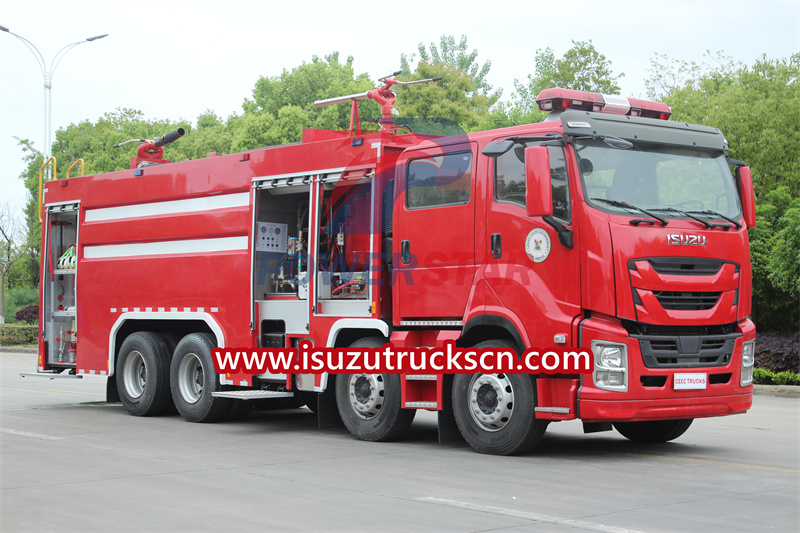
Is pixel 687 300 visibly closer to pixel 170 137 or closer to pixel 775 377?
pixel 170 137

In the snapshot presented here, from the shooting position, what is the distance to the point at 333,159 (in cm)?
1110

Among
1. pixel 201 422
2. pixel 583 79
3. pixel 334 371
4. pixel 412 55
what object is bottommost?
pixel 201 422

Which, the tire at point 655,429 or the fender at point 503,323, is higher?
the fender at point 503,323

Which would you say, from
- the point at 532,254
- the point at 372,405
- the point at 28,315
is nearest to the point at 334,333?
the point at 372,405

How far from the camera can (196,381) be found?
13.0 metres

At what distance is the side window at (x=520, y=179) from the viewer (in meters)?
8.98

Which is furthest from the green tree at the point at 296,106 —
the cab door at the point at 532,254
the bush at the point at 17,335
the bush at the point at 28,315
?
the cab door at the point at 532,254

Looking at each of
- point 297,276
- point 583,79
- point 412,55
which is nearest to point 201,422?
point 297,276

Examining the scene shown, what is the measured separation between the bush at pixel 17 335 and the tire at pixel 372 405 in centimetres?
2951

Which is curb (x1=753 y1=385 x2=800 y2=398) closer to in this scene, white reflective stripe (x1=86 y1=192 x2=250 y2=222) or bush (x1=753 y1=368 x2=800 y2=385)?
bush (x1=753 y1=368 x2=800 y2=385)

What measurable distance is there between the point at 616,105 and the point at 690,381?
2.90 meters

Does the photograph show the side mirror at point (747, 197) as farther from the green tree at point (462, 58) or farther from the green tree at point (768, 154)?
the green tree at point (462, 58)

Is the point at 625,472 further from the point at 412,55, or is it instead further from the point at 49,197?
the point at 412,55

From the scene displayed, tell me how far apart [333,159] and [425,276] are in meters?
1.96
